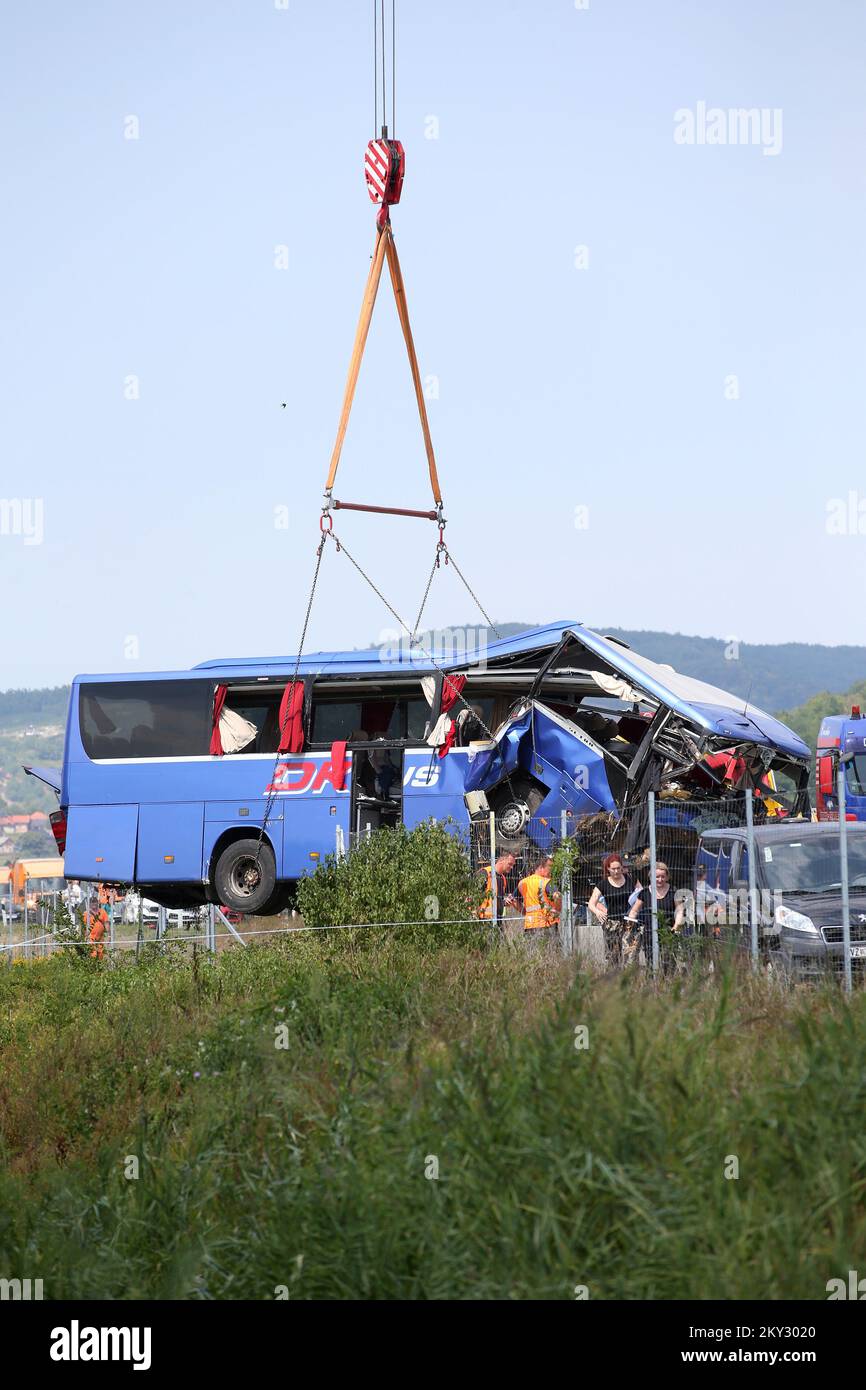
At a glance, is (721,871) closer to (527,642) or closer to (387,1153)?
(527,642)

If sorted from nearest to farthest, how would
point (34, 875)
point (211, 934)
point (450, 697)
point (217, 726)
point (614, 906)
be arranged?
point (614, 906), point (211, 934), point (450, 697), point (217, 726), point (34, 875)

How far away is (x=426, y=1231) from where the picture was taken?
18.4ft

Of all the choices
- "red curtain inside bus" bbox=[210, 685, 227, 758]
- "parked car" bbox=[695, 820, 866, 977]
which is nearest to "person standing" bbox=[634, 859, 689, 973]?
"parked car" bbox=[695, 820, 866, 977]

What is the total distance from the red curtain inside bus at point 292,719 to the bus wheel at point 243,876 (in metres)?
1.56

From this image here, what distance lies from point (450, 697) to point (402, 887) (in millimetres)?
4831

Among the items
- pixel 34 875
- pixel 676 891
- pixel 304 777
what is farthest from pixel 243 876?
pixel 34 875

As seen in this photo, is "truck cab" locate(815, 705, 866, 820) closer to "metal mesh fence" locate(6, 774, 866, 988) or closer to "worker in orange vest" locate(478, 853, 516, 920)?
"metal mesh fence" locate(6, 774, 866, 988)

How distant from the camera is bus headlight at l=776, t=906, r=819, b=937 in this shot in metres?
12.7

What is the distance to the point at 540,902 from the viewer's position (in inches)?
616

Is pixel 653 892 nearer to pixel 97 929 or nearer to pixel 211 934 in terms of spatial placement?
pixel 211 934

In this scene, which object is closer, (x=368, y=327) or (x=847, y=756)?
(x=368, y=327)

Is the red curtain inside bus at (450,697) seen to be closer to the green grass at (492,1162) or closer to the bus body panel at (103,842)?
the bus body panel at (103,842)

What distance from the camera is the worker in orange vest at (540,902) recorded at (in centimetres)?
1512
